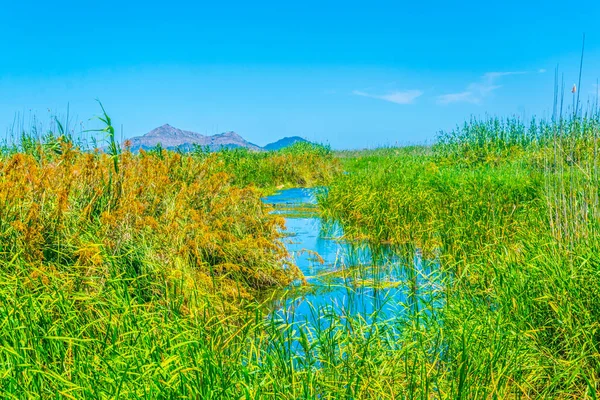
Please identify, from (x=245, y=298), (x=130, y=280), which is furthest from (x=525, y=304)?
(x=130, y=280)

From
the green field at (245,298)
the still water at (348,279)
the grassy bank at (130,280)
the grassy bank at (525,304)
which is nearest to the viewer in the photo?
the grassy bank at (130,280)

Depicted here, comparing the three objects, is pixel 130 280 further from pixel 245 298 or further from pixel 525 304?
pixel 525 304

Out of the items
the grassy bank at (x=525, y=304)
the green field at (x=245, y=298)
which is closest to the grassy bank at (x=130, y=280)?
the green field at (x=245, y=298)

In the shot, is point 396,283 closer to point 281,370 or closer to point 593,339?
point 593,339

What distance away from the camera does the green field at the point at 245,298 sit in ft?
7.80

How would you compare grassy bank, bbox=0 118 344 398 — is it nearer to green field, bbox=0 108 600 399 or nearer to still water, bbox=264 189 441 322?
green field, bbox=0 108 600 399

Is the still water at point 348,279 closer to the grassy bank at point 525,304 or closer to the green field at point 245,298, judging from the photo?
the green field at point 245,298

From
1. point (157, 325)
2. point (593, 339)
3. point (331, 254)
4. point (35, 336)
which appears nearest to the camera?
point (35, 336)

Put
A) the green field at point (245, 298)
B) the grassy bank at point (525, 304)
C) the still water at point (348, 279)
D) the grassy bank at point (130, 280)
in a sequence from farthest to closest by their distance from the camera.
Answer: the still water at point (348, 279) → the grassy bank at point (525, 304) → the green field at point (245, 298) → the grassy bank at point (130, 280)

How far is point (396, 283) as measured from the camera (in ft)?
16.6

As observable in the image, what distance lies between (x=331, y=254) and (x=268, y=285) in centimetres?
170

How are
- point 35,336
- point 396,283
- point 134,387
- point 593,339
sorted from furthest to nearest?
point 396,283
point 593,339
point 35,336
point 134,387

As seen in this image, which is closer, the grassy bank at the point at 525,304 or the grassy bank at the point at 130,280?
the grassy bank at the point at 130,280

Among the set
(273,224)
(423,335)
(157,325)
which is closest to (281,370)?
(157,325)
